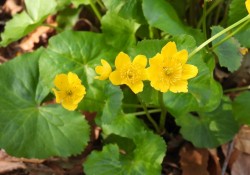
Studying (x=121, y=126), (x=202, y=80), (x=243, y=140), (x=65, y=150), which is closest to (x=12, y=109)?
(x=65, y=150)

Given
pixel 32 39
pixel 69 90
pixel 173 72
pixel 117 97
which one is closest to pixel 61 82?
pixel 69 90

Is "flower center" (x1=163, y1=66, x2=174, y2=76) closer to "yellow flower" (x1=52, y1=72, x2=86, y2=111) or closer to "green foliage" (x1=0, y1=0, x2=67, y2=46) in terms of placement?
"yellow flower" (x1=52, y1=72, x2=86, y2=111)

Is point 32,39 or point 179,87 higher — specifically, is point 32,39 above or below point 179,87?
below

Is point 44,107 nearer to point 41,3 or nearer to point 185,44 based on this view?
point 41,3

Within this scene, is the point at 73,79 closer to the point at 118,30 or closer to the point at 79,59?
the point at 79,59

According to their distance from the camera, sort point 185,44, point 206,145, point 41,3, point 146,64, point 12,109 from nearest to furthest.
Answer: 1. point 146,64
2. point 185,44
3. point 12,109
4. point 206,145
5. point 41,3

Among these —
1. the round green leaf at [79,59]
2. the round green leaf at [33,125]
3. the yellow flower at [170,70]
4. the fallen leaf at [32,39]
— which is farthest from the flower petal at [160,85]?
the fallen leaf at [32,39]

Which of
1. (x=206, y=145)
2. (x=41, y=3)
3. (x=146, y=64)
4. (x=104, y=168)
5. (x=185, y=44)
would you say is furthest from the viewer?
(x=41, y=3)
